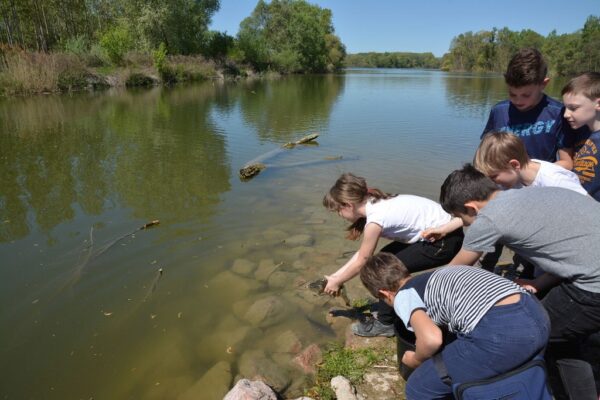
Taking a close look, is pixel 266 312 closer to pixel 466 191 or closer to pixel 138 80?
pixel 466 191

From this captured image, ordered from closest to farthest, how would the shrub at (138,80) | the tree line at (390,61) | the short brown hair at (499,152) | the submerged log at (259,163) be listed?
1. the short brown hair at (499,152)
2. the submerged log at (259,163)
3. the shrub at (138,80)
4. the tree line at (390,61)

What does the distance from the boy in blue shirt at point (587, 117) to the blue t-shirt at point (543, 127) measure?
0.59 ft

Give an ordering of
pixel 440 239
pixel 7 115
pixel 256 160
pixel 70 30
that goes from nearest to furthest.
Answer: pixel 440 239 → pixel 256 160 → pixel 7 115 → pixel 70 30

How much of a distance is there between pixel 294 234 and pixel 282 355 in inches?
89.3

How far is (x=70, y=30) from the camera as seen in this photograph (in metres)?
39.4

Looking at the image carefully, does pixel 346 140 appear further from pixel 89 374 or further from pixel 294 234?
pixel 89 374

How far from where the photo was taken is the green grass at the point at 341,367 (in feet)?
8.98

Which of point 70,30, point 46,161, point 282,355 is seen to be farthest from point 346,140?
point 70,30

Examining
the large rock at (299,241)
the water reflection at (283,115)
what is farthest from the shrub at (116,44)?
the large rock at (299,241)

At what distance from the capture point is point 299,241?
16.8 ft

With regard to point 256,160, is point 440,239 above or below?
above

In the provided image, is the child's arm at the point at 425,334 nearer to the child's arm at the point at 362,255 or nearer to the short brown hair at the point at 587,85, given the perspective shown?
the child's arm at the point at 362,255

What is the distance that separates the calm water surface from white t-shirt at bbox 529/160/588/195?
195 cm

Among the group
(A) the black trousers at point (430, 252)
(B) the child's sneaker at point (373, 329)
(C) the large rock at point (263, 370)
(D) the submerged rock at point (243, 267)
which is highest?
(A) the black trousers at point (430, 252)
